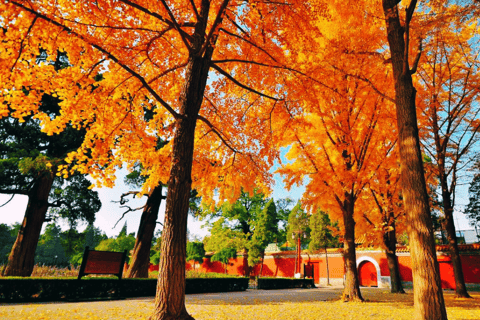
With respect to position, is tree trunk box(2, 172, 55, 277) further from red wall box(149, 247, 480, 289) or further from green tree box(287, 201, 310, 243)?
green tree box(287, 201, 310, 243)

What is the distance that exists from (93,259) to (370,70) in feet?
34.1

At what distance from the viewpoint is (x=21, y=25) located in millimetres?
4461

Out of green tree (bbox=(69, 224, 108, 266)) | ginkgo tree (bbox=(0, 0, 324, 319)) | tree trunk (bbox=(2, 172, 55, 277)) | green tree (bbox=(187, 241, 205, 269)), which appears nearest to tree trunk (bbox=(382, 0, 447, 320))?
ginkgo tree (bbox=(0, 0, 324, 319))

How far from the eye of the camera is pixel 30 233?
11211mm

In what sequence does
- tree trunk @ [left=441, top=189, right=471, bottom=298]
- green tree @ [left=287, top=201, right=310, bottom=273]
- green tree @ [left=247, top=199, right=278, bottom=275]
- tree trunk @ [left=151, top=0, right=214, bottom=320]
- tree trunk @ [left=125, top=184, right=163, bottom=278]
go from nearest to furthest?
tree trunk @ [left=151, top=0, right=214, bottom=320], tree trunk @ [left=125, top=184, right=163, bottom=278], tree trunk @ [left=441, top=189, right=471, bottom=298], green tree @ [left=247, top=199, right=278, bottom=275], green tree @ [left=287, top=201, right=310, bottom=273]

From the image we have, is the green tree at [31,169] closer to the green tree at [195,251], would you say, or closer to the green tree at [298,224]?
the green tree at [195,251]

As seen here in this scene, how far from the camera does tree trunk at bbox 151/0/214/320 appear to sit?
398 centimetres

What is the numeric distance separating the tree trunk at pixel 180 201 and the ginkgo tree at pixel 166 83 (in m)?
0.02

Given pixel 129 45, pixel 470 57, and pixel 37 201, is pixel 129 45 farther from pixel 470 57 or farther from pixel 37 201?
pixel 470 57

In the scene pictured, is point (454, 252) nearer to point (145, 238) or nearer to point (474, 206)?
point (145, 238)

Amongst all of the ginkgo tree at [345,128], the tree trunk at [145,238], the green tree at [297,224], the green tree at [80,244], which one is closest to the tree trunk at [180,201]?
the ginkgo tree at [345,128]

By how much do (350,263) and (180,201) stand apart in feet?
25.1

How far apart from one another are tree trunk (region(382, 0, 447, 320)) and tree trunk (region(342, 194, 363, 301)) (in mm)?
5136

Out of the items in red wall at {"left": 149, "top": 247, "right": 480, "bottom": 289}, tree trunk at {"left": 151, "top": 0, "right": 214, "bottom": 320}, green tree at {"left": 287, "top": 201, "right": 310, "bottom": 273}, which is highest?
green tree at {"left": 287, "top": 201, "right": 310, "bottom": 273}
